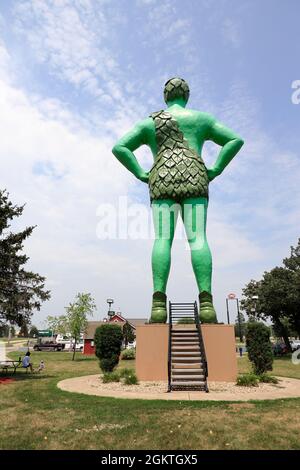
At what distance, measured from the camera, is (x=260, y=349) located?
11.7 m

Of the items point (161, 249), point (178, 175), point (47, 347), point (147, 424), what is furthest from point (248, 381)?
point (47, 347)

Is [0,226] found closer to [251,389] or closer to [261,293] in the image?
[251,389]

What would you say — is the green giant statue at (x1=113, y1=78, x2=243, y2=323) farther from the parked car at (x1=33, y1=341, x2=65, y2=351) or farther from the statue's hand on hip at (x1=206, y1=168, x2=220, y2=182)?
the parked car at (x1=33, y1=341, x2=65, y2=351)

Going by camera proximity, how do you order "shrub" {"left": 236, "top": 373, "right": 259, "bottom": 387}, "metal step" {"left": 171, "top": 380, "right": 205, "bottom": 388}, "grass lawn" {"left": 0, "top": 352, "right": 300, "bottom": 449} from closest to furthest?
"grass lawn" {"left": 0, "top": 352, "right": 300, "bottom": 449}
"metal step" {"left": 171, "top": 380, "right": 205, "bottom": 388}
"shrub" {"left": 236, "top": 373, "right": 259, "bottom": 387}

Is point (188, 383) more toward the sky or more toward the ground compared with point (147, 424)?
more toward the sky

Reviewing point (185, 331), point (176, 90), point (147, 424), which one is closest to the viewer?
point (147, 424)

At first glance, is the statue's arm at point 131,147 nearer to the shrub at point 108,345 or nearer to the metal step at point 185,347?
the shrub at point 108,345

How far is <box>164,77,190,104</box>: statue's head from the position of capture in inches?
517

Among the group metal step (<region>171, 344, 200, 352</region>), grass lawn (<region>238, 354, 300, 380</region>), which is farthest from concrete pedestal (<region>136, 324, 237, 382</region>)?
grass lawn (<region>238, 354, 300, 380</region>)

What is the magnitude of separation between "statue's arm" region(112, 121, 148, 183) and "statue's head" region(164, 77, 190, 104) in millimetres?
1519

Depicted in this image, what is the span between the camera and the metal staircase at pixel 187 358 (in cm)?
981

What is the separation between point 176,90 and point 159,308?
7441mm

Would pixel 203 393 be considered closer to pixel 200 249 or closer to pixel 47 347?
pixel 200 249

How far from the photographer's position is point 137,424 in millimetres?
6105
